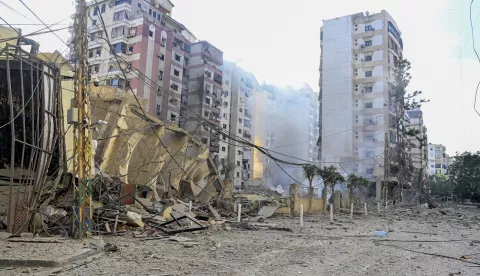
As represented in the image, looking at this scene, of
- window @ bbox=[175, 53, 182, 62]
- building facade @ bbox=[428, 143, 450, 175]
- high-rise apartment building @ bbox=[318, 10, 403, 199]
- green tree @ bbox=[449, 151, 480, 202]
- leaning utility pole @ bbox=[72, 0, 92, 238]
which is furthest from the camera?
building facade @ bbox=[428, 143, 450, 175]

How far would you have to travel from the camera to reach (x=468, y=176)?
5103 cm

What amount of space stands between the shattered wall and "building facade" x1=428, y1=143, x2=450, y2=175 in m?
111

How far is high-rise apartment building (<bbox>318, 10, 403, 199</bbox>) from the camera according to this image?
5700cm

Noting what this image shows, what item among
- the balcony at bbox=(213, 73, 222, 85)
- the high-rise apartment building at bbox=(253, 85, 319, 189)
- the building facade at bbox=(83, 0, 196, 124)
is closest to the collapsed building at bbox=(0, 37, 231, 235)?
the building facade at bbox=(83, 0, 196, 124)

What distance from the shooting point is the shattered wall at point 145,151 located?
2073cm

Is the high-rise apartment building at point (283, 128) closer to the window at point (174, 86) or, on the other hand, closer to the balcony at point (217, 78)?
the balcony at point (217, 78)

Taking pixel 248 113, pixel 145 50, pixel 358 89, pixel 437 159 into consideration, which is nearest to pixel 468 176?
pixel 358 89

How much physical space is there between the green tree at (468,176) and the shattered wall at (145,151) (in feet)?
117

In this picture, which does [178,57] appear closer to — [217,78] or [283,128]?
[217,78]

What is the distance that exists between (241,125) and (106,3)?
3448 cm

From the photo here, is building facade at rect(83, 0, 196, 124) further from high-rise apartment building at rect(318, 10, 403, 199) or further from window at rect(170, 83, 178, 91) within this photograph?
high-rise apartment building at rect(318, 10, 403, 199)

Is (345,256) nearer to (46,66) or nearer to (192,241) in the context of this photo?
(192,241)

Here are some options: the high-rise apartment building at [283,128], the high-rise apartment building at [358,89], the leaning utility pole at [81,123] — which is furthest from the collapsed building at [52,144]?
the high-rise apartment building at [283,128]

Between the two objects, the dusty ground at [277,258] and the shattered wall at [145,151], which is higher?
the shattered wall at [145,151]
